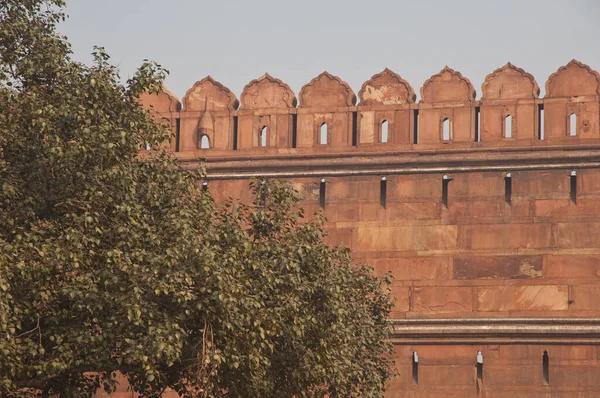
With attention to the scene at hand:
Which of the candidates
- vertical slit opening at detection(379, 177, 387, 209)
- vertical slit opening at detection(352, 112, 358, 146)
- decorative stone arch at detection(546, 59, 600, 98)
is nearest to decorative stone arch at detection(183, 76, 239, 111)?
vertical slit opening at detection(352, 112, 358, 146)

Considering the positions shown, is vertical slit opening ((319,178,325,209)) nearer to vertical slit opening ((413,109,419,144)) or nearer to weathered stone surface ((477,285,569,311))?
vertical slit opening ((413,109,419,144))

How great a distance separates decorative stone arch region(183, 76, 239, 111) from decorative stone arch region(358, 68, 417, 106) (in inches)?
78.9

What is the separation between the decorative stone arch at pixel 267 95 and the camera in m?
22.8

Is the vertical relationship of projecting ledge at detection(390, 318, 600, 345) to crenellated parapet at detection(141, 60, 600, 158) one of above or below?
below

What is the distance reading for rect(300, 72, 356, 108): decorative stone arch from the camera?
74.2ft

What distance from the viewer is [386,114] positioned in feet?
73.6

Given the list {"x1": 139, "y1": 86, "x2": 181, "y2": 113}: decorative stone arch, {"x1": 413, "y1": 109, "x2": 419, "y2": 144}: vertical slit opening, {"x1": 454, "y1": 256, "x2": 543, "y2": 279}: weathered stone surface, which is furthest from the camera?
{"x1": 139, "y1": 86, "x2": 181, "y2": 113}: decorative stone arch

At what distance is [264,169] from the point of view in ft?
73.8

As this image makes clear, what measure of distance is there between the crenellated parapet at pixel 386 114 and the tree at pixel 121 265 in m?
7.33

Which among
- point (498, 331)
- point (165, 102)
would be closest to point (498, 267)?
point (498, 331)

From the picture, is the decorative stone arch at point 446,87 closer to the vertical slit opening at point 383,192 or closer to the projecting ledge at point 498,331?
the vertical slit opening at point 383,192

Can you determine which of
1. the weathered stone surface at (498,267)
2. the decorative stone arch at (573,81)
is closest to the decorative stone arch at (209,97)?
the weathered stone surface at (498,267)

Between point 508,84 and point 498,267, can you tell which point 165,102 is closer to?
point 508,84

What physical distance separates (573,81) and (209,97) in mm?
5435
